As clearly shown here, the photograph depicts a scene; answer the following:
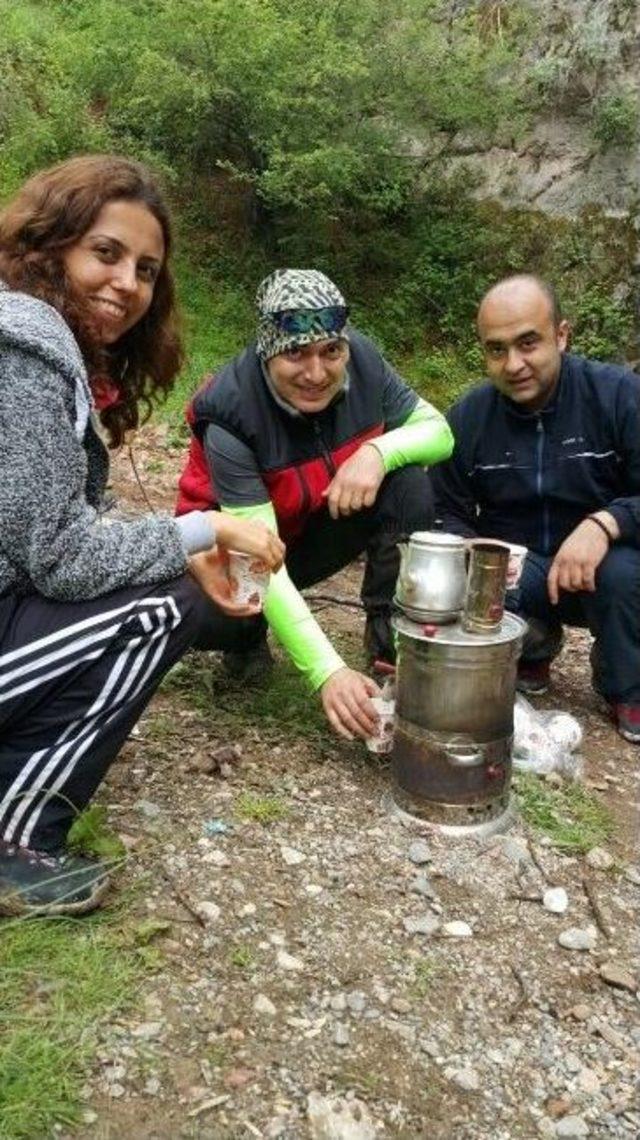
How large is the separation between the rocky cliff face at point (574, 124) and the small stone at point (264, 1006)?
789 cm

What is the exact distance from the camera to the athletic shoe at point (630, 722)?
3635mm

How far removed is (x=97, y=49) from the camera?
8711 millimetres

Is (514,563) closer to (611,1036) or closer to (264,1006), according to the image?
(611,1036)

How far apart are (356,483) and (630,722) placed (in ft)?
4.64

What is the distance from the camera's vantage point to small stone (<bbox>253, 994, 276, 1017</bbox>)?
2.14 m

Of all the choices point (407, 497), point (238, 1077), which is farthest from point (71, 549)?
point (407, 497)

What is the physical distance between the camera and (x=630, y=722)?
12.0 ft

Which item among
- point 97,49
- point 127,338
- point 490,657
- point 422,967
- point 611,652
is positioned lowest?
point 422,967

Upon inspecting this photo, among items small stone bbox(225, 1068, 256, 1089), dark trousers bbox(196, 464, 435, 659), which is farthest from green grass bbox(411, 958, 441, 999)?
dark trousers bbox(196, 464, 435, 659)

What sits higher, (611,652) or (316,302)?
(316,302)

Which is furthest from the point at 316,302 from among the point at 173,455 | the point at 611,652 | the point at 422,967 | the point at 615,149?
the point at 615,149

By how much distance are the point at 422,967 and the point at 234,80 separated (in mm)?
7453

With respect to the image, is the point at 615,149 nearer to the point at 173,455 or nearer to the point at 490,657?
the point at 173,455

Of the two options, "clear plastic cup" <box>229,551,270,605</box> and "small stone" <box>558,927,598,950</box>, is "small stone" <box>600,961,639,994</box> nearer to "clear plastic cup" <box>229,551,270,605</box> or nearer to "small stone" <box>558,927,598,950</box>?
"small stone" <box>558,927,598,950</box>
